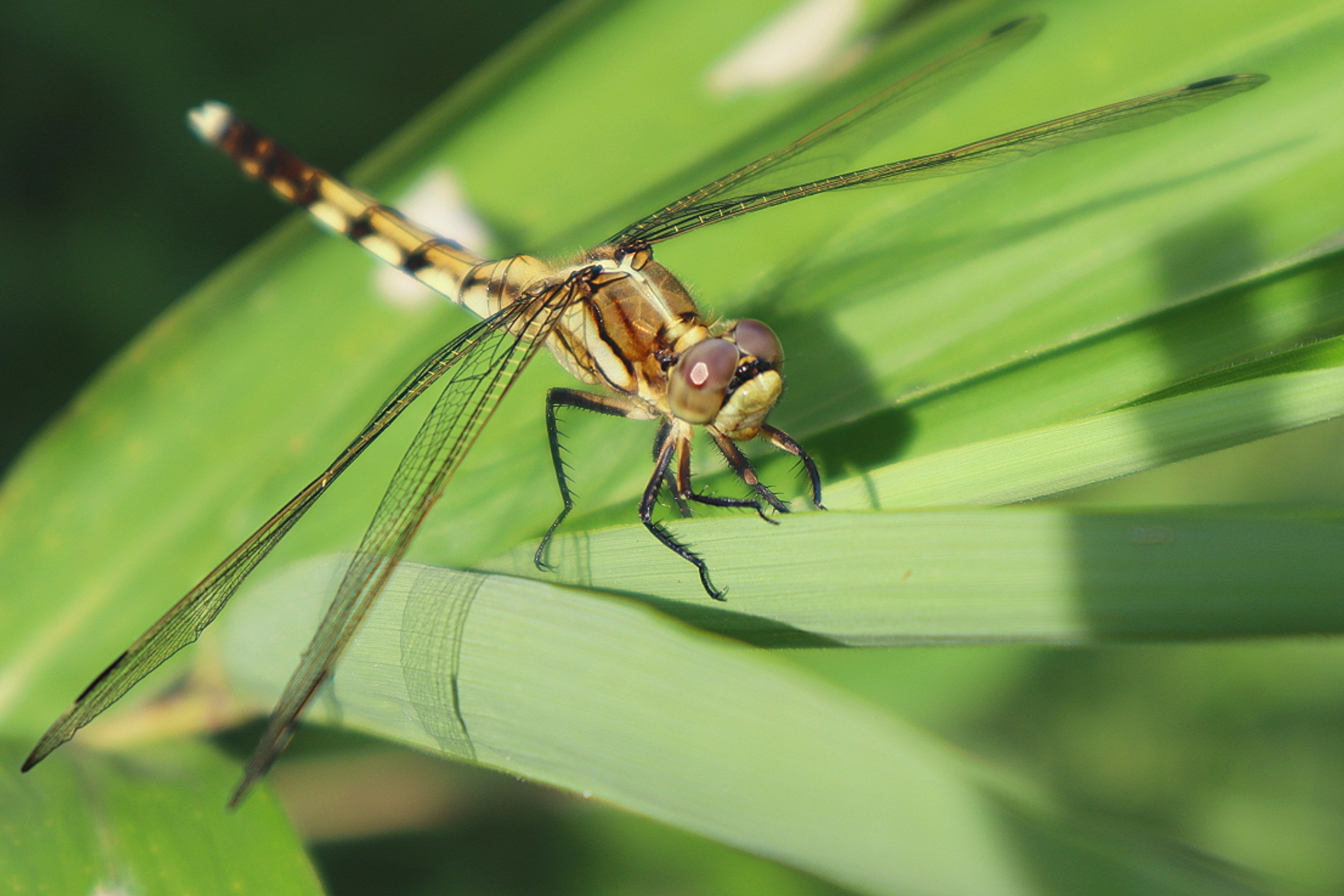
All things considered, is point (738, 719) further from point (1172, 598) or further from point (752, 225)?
point (752, 225)

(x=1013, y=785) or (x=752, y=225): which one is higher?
(x=752, y=225)

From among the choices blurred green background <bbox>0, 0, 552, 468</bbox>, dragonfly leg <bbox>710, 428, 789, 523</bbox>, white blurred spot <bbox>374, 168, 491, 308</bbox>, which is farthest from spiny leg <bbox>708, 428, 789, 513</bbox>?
blurred green background <bbox>0, 0, 552, 468</bbox>

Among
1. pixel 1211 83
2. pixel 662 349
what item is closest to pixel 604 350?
pixel 662 349

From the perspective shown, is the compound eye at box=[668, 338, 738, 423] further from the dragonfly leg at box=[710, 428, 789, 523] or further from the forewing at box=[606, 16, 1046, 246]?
the forewing at box=[606, 16, 1046, 246]

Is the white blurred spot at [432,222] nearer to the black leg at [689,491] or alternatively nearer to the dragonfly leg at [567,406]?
the dragonfly leg at [567,406]

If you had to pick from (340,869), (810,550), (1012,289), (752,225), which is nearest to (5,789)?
(340,869)

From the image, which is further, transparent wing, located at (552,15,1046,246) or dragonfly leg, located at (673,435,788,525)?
Answer: transparent wing, located at (552,15,1046,246)

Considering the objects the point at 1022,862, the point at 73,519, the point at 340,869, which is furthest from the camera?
the point at 340,869
